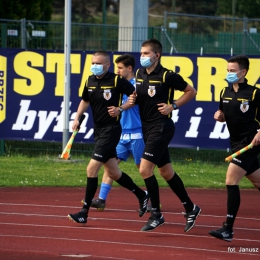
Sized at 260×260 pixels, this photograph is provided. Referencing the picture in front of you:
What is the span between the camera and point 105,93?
10.9 m

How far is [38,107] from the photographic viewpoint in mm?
18078

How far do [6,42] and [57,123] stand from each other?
2.24 meters

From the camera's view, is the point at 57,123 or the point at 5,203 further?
the point at 57,123

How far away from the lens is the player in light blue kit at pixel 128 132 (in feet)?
39.4

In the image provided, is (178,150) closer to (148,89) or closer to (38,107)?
(38,107)

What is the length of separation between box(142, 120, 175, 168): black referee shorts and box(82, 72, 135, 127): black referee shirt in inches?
28.5

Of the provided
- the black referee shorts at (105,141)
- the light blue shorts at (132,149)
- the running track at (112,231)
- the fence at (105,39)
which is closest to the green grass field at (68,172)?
the running track at (112,231)

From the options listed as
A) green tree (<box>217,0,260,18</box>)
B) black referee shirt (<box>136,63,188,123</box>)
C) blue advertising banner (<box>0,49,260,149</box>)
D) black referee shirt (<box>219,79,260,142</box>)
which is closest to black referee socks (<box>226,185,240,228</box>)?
A: black referee shirt (<box>219,79,260,142</box>)

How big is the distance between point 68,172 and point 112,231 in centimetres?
602

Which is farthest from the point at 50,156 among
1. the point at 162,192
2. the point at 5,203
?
the point at 5,203

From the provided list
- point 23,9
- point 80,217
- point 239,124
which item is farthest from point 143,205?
point 23,9

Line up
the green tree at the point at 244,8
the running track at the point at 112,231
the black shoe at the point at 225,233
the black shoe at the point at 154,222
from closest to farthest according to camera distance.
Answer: the running track at the point at 112,231 → the black shoe at the point at 225,233 → the black shoe at the point at 154,222 → the green tree at the point at 244,8

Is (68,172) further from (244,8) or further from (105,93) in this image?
(244,8)

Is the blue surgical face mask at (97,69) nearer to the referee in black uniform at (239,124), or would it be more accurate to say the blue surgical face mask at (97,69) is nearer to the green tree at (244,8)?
the referee in black uniform at (239,124)
